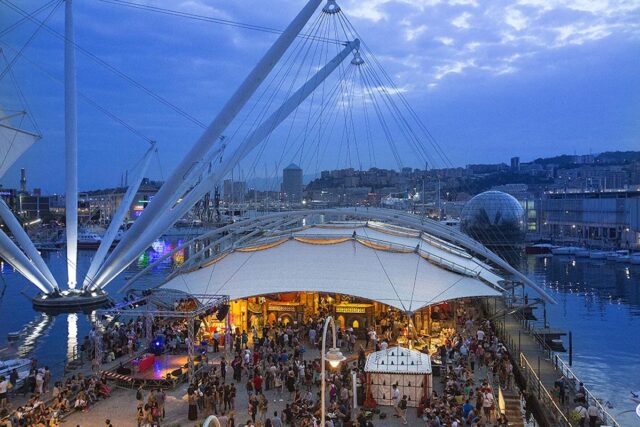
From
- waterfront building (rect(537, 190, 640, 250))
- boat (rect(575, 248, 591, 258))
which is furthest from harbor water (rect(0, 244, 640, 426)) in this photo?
waterfront building (rect(537, 190, 640, 250))

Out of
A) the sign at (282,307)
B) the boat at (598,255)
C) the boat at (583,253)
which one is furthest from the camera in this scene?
the boat at (583,253)

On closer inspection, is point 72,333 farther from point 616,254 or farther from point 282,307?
point 616,254

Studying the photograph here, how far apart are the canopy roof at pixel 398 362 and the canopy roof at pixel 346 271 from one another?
4.35m

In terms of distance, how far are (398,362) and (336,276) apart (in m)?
8.15

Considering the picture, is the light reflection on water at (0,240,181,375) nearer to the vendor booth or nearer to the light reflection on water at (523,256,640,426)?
the vendor booth

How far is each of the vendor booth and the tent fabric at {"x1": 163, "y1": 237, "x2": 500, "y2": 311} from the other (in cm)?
502

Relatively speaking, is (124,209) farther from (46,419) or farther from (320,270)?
(46,419)

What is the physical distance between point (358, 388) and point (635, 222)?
68136 millimetres

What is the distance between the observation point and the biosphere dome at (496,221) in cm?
7469

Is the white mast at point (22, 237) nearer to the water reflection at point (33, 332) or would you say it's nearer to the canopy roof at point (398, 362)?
the water reflection at point (33, 332)

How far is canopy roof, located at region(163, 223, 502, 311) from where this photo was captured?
995 inches

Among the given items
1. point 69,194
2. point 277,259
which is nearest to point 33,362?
point 277,259

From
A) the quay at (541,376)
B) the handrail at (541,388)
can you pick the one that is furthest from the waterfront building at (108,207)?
the handrail at (541,388)

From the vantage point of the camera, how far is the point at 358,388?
18.4 meters
